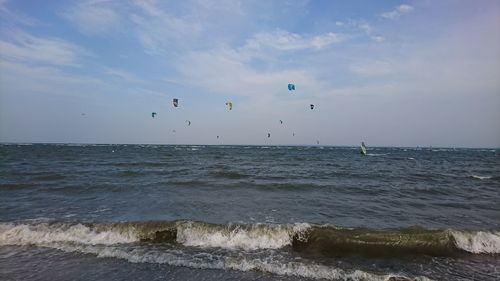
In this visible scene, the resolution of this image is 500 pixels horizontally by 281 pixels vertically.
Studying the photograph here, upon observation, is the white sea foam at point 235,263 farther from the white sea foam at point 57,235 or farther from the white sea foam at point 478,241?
the white sea foam at point 478,241

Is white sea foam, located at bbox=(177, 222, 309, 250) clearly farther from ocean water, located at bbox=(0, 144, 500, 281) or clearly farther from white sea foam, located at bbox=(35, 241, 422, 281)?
white sea foam, located at bbox=(35, 241, 422, 281)

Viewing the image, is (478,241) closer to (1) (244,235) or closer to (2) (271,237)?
(2) (271,237)

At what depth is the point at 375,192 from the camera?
776 inches

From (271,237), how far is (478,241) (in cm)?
603

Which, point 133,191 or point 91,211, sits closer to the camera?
point 91,211

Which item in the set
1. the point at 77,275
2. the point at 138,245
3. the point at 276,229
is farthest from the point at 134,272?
the point at 276,229

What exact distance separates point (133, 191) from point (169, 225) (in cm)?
809

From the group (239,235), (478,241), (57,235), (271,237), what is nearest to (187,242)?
(239,235)

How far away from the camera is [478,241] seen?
10.8m

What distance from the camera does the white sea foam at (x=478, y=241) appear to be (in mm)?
10312

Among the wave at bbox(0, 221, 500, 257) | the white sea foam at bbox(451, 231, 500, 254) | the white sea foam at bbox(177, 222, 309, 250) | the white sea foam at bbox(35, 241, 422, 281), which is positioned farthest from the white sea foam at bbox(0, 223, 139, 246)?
the white sea foam at bbox(451, 231, 500, 254)

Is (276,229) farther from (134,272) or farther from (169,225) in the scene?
(134,272)

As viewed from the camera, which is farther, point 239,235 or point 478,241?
point 239,235

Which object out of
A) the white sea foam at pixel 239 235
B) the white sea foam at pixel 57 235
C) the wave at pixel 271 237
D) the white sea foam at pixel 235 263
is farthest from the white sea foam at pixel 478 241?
the white sea foam at pixel 57 235
